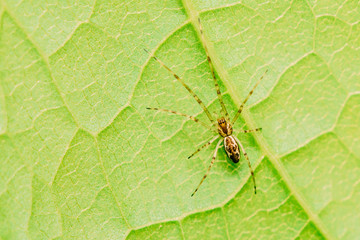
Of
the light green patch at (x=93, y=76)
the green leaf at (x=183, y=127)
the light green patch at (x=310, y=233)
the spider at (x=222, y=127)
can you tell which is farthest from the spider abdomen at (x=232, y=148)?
the light green patch at (x=93, y=76)

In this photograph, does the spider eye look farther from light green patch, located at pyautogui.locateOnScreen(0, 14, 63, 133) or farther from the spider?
light green patch, located at pyautogui.locateOnScreen(0, 14, 63, 133)

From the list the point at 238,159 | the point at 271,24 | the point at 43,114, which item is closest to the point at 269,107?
Result: the point at 238,159

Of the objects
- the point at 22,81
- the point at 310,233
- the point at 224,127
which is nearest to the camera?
the point at 22,81

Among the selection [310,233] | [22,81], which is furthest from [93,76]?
[310,233]

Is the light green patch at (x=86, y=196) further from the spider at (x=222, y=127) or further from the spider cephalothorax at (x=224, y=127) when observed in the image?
the spider cephalothorax at (x=224, y=127)

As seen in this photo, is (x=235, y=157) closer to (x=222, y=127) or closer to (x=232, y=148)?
(x=232, y=148)

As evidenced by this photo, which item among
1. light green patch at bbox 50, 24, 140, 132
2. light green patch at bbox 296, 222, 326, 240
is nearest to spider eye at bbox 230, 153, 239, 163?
light green patch at bbox 296, 222, 326, 240
